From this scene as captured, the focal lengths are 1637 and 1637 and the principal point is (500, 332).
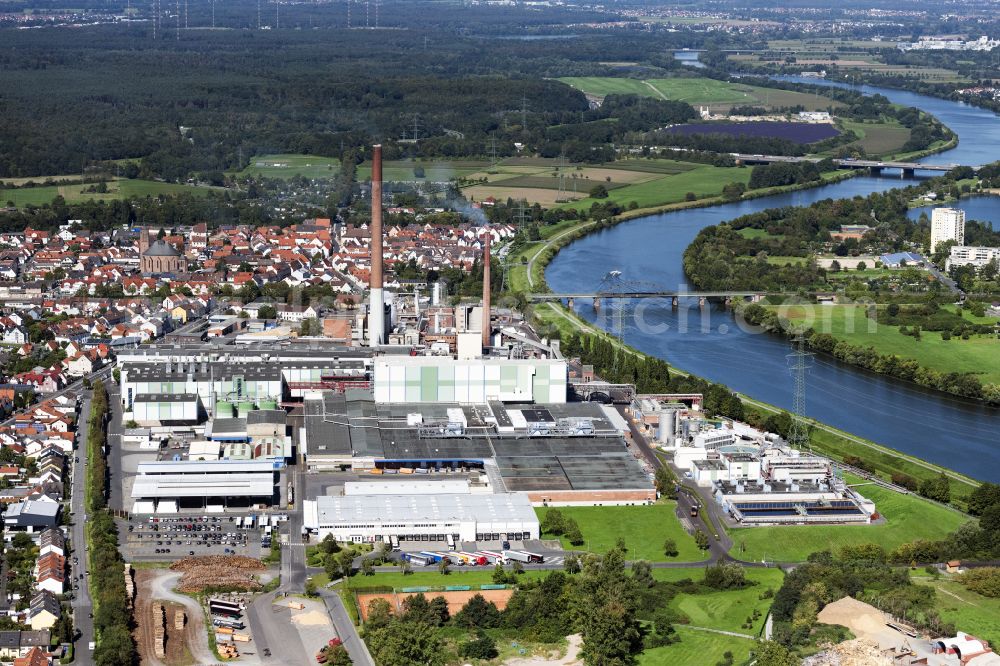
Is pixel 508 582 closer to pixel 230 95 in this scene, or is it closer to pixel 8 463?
pixel 8 463

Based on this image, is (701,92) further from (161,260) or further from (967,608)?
(967,608)

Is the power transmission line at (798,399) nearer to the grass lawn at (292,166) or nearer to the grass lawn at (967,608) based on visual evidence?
the grass lawn at (967,608)

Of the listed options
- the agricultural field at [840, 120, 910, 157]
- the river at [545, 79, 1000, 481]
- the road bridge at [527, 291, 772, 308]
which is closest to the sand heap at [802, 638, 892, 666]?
the river at [545, 79, 1000, 481]

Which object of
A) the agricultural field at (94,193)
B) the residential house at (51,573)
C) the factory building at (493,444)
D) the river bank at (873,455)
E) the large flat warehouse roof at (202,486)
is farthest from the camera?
the agricultural field at (94,193)

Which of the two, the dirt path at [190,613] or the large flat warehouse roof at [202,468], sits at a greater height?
the large flat warehouse roof at [202,468]

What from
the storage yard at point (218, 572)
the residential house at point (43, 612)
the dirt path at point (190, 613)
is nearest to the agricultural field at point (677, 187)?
the storage yard at point (218, 572)

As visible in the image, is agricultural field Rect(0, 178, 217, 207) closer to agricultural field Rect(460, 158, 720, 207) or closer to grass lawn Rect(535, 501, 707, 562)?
agricultural field Rect(460, 158, 720, 207)

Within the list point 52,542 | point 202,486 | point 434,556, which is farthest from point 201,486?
point 434,556
